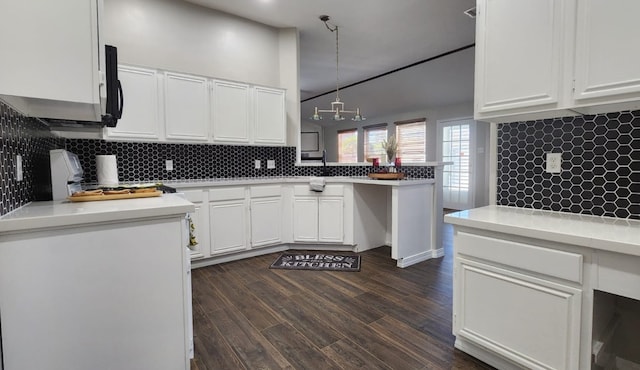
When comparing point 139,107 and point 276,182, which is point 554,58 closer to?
point 276,182

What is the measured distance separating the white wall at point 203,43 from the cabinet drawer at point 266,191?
831 mm

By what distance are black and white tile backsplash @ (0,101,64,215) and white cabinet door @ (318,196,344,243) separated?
2527 millimetres

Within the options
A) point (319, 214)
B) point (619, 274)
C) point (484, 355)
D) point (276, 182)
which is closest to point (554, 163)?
point (619, 274)

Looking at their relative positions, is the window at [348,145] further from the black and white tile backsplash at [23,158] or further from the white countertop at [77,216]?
the white countertop at [77,216]

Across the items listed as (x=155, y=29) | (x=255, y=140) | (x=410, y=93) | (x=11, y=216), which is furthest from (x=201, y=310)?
(x=410, y=93)

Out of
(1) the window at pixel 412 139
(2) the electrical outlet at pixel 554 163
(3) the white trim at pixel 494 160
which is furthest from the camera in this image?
(1) the window at pixel 412 139

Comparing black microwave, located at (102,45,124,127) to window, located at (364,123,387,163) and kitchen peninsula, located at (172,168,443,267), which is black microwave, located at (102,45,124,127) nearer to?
kitchen peninsula, located at (172,168,443,267)

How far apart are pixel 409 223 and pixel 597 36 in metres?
2.17

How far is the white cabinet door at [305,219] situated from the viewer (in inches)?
147

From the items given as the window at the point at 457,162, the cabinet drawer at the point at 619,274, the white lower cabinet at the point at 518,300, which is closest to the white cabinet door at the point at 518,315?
the white lower cabinet at the point at 518,300

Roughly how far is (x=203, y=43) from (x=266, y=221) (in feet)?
7.58

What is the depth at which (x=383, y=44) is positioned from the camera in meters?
4.92

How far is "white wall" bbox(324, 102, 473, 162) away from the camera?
22.8 feet

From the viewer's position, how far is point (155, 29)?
3.40m
